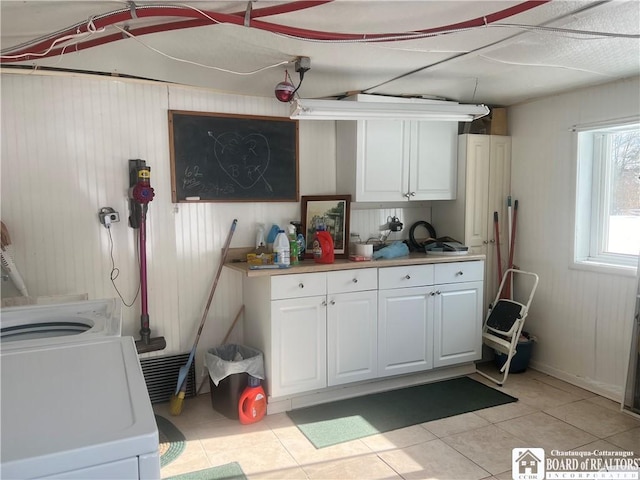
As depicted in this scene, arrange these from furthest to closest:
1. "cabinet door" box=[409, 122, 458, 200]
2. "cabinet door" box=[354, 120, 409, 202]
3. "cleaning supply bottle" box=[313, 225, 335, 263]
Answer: "cabinet door" box=[409, 122, 458, 200] < "cabinet door" box=[354, 120, 409, 202] < "cleaning supply bottle" box=[313, 225, 335, 263]

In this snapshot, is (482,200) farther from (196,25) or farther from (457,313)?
(196,25)

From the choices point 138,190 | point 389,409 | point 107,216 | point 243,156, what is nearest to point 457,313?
point 389,409

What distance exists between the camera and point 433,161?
3881 millimetres

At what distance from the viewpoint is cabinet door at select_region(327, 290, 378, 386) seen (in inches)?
129

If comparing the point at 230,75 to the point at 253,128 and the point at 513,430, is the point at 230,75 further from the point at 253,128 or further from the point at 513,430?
the point at 513,430

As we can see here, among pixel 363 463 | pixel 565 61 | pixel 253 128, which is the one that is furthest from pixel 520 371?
pixel 253 128

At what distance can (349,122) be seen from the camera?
364cm

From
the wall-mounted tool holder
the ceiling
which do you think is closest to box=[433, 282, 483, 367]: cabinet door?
the ceiling

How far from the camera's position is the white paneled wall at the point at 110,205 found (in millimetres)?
2869

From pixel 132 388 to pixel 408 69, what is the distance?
2.47 meters

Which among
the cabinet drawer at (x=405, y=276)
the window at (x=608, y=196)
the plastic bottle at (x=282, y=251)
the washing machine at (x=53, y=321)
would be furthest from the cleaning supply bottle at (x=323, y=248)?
the window at (x=608, y=196)

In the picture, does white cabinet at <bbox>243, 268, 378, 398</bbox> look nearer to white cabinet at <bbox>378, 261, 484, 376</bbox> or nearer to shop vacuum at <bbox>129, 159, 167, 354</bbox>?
white cabinet at <bbox>378, 261, 484, 376</bbox>

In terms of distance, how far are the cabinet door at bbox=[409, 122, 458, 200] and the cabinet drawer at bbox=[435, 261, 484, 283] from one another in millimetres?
615

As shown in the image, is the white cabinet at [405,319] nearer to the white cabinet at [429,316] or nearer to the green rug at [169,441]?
Result: the white cabinet at [429,316]
